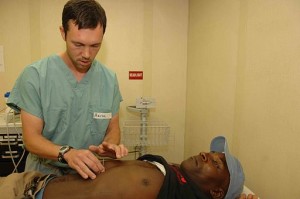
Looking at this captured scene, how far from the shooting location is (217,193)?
1214mm

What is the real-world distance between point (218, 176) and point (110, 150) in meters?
0.52

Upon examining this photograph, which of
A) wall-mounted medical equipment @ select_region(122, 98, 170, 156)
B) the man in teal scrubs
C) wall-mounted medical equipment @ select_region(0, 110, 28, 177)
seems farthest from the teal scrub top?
wall-mounted medical equipment @ select_region(122, 98, 170, 156)

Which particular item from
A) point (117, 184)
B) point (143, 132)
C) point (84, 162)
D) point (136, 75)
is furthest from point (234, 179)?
point (136, 75)

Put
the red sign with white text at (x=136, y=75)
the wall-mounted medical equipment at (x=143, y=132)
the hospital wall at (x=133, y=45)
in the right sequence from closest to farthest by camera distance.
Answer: the wall-mounted medical equipment at (x=143, y=132) < the hospital wall at (x=133, y=45) < the red sign with white text at (x=136, y=75)

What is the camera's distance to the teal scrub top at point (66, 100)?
4.14 ft

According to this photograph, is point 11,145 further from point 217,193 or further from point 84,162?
point 217,193

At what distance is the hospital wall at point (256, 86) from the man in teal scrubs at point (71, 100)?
A: 0.77m

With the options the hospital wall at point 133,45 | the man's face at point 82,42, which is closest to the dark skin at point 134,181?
the man's face at point 82,42

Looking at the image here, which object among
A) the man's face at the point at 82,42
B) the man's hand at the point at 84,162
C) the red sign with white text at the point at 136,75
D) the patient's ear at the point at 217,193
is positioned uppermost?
the man's face at the point at 82,42

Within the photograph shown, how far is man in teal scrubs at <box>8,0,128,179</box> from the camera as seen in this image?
3.78ft

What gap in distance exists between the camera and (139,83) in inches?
101

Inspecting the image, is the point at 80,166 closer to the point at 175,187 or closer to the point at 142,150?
the point at 175,187

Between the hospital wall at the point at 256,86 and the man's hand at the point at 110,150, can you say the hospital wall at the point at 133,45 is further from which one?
the man's hand at the point at 110,150

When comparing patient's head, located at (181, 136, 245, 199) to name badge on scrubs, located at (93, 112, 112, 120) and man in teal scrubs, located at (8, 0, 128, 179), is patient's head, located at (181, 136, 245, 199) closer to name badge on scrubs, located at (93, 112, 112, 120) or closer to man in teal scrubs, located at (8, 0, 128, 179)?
man in teal scrubs, located at (8, 0, 128, 179)
